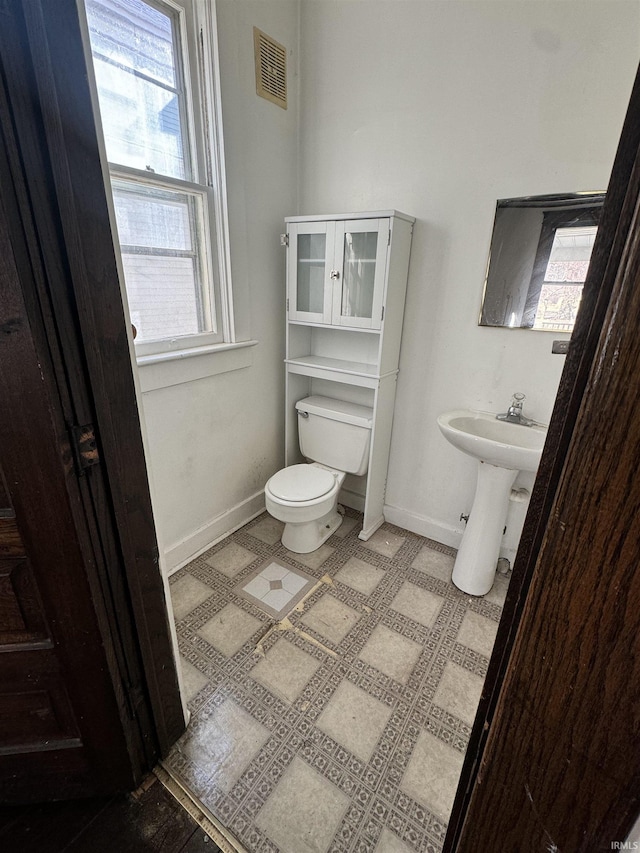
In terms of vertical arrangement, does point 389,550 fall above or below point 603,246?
below

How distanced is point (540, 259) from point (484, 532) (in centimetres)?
123

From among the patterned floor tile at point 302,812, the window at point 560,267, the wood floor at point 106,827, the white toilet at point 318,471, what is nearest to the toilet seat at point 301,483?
the white toilet at point 318,471

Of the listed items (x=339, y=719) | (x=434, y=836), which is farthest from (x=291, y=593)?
(x=434, y=836)

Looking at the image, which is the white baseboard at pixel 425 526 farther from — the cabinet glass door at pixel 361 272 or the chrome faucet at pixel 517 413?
the cabinet glass door at pixel 361 272

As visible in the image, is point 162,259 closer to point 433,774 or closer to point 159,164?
point 159,164

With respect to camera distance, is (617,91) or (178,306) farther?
(178,306)

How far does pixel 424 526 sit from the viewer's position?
2.25 metres

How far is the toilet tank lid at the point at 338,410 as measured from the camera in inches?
82.2

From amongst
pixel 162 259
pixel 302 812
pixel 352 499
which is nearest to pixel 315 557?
pixel 352 499

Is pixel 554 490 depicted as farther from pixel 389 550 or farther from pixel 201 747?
pixel 389 550

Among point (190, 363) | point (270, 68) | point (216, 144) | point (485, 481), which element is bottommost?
point (485, 481)

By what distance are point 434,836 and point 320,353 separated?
82.0 inches

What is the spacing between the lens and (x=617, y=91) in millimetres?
1350

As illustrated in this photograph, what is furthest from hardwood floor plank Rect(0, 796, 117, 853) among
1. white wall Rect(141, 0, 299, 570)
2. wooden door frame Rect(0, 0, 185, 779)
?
white wall Rect(141, 0, 299, 570)
